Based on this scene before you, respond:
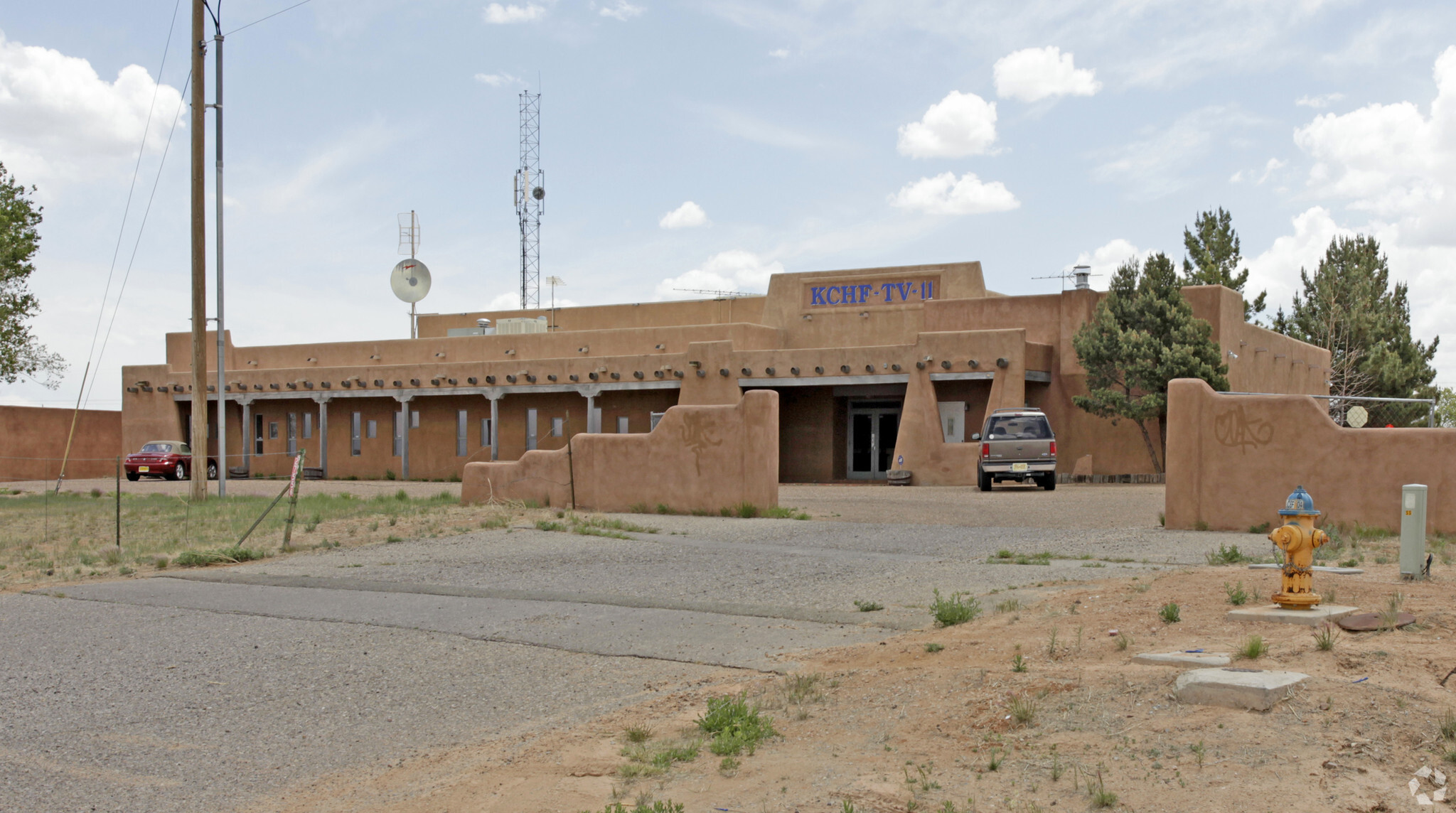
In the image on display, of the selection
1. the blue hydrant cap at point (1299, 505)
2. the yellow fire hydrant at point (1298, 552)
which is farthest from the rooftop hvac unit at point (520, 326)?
the yellow fire hydrant at point (1298, 552)

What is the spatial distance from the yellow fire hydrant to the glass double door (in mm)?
26967

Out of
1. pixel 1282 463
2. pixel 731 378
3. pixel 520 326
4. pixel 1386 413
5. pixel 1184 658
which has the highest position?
pixel 520 326

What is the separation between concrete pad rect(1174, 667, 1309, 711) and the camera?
5418mm

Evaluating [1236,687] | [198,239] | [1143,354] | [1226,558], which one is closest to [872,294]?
[1143,354]

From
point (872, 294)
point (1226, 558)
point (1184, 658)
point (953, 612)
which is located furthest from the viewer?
point (872, 294)

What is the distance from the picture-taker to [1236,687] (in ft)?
18.0

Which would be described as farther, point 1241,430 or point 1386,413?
point 1386,413

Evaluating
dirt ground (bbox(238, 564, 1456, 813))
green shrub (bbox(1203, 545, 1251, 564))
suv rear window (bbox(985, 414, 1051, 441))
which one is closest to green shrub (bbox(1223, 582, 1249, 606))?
dirt ground (bbox(238, 564, 1456, 813))

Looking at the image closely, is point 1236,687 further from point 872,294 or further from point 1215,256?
point 1215,256

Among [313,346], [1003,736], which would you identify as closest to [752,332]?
[313,346]

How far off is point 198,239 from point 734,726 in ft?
75.8

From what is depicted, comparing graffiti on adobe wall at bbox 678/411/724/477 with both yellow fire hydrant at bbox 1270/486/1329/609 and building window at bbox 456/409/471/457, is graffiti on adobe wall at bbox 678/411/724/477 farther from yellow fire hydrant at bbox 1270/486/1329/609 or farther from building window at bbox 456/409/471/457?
building window at bbox 456/409/471/457

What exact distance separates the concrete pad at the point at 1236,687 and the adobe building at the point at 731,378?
24.5m

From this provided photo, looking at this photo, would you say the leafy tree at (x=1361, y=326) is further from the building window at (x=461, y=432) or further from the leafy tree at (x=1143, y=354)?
the building window at (x=461, y=432)
